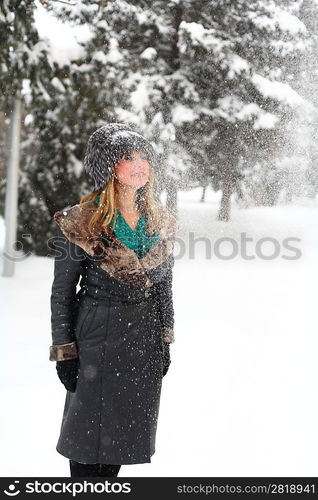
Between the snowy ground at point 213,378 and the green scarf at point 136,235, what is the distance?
903 mm

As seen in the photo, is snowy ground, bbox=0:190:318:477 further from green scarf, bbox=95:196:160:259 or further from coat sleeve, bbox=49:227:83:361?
green scarf, bbox=95:196:160:259

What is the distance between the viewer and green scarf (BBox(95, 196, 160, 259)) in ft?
3.98

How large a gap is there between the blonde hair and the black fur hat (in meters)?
0.02

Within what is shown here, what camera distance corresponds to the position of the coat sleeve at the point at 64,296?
1.18 m

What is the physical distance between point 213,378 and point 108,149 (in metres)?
1.93

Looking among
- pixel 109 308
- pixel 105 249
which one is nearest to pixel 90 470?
pixel 109 308

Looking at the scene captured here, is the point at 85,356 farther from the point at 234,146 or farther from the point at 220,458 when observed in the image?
the point at 234,146

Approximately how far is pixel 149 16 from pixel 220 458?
19.3ft

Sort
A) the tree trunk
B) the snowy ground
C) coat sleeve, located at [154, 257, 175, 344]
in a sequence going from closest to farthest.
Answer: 1. coat sleeve, located at [154, 257, 175, 344]
2. the snowy ground
3. the tree trunk

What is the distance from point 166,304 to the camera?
51.1 inches

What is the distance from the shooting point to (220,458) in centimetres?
195

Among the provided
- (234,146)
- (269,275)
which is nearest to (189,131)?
(234,146)
